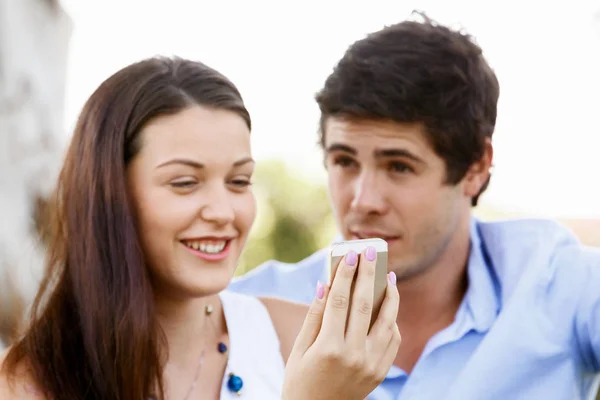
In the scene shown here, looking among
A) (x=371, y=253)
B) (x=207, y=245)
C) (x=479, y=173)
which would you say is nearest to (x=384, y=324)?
(x=371, y=253)

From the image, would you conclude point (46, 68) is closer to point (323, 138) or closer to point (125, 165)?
point (323, 138)

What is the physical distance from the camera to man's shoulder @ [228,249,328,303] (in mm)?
3699

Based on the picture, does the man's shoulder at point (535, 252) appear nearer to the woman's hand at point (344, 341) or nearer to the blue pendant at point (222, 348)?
the blue pendant at point (222, 348)

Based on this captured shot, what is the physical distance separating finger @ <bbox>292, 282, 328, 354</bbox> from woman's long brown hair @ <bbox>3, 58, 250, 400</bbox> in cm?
54

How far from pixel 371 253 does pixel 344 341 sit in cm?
22

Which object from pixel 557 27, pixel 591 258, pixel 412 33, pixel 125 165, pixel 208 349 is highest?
pixel 557 27

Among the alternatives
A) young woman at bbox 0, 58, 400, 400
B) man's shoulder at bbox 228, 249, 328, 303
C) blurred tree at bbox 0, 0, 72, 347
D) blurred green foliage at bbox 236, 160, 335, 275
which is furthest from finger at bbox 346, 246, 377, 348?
blurred green foliage at bbox 236, 160, 335, 275

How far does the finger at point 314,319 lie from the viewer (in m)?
2.07

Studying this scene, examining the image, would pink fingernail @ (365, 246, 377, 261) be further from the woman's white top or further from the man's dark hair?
the man's dark hair

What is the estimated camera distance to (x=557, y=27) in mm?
8211

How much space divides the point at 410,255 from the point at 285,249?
6.29 metres

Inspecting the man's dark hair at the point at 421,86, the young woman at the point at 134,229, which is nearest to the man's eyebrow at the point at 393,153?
the man's dark hair at the point at 421,86

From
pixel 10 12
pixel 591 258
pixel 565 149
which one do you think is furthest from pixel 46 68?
pixel 565 149

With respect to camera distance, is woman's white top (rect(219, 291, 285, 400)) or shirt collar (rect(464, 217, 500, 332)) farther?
shirt collar (rect(464, 217, 500, 332))
